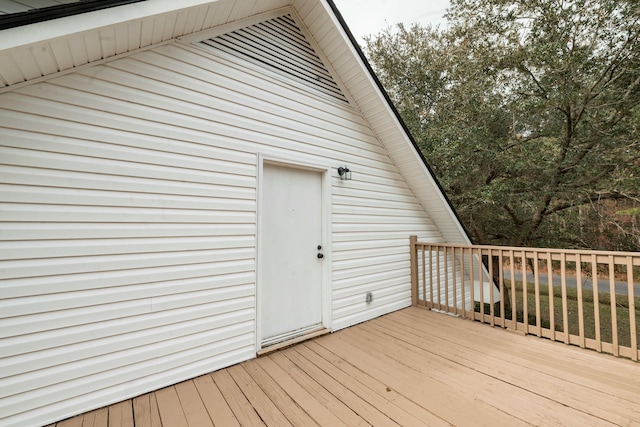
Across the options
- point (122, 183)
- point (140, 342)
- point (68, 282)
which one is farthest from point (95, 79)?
point (140, 342)

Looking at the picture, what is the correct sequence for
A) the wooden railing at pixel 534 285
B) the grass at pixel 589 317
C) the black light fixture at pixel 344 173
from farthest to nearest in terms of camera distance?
the grass at pixel 589 317
the black light fixture at pixel 344 173
the wooden railing at pixel 534 285

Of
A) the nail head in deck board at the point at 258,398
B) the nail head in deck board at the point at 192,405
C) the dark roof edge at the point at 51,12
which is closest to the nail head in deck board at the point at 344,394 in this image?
the nail head in deck board at the point at 258,398

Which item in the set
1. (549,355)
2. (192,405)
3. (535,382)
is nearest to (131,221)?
(192,405)

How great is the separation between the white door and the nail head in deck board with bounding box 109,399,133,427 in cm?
122

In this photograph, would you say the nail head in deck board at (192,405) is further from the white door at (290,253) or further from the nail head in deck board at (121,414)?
the white door at (290,253)

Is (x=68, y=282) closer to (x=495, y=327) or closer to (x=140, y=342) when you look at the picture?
(x=140, y=342)

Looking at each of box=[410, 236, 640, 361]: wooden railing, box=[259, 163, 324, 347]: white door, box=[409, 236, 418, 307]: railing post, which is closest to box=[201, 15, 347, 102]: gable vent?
box=[259, 163, 324, 347]: white door

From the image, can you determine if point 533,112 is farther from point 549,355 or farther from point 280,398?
point 280,398

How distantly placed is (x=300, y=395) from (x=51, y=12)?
3.05 metres

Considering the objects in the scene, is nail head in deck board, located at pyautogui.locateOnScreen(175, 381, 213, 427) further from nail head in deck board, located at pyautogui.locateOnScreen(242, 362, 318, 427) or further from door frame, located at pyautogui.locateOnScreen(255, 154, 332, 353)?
door frame, located at pyautogui.locateOnScreen(255, 154, 332, 353)

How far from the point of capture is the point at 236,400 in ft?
6.98

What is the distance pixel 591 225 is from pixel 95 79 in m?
8.09

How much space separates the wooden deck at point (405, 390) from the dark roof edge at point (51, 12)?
2.55 m

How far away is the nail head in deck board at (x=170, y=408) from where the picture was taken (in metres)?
1.88
